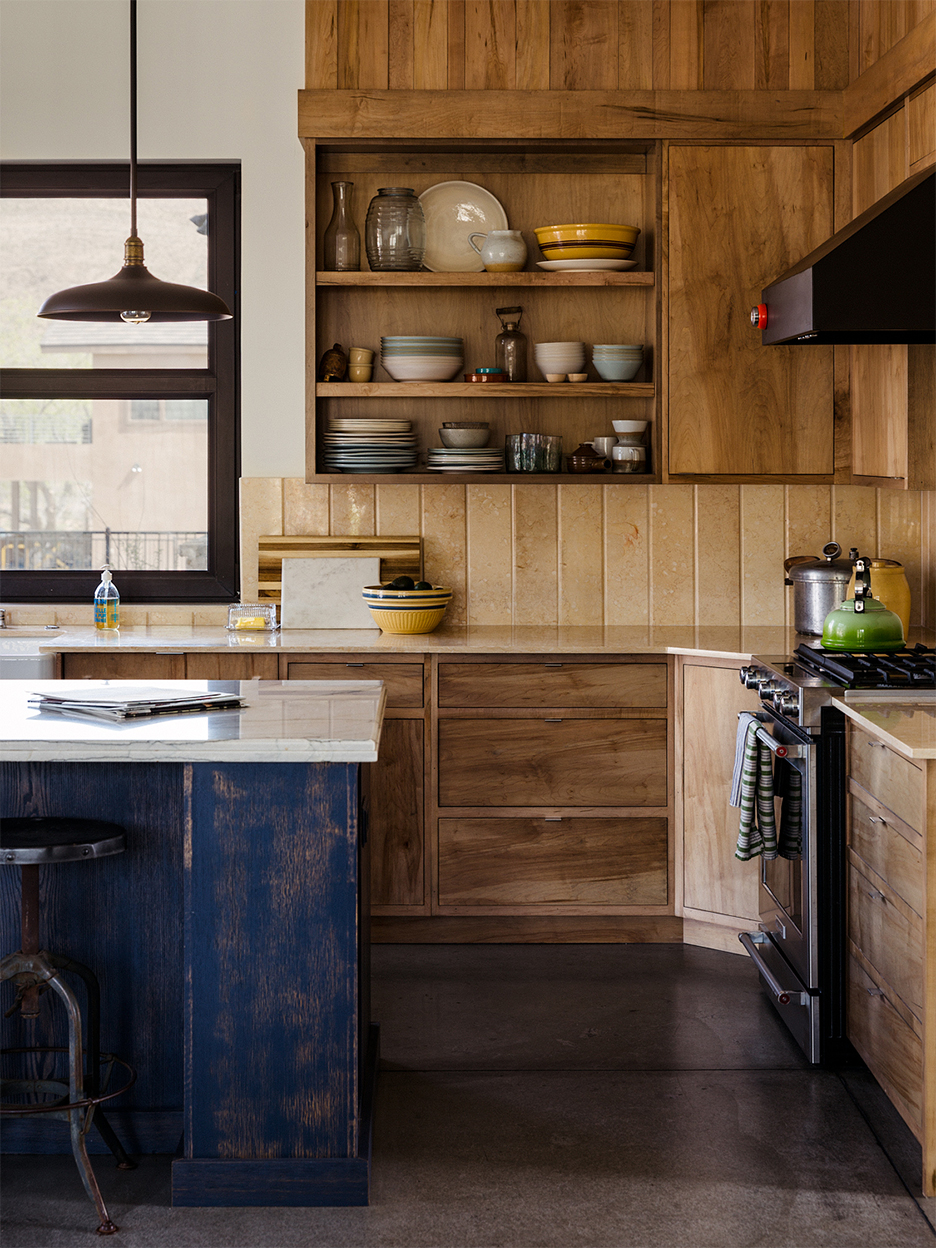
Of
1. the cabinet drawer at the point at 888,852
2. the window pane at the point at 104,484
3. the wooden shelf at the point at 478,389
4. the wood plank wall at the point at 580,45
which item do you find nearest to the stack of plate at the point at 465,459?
the wooden shelf at the point at 478,389

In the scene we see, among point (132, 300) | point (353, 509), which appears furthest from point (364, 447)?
point (132, 300)

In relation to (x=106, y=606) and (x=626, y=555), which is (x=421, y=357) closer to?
(x=626, y=555)

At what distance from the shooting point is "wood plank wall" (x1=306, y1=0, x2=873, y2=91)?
13.2 feet

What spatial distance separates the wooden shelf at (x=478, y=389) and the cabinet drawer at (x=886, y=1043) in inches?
80.5

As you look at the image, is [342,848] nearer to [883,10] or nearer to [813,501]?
[813,501]

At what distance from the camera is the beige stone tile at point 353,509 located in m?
4.43

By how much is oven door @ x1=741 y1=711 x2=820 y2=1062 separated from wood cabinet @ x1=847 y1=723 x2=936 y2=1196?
Answer: 0.09 metres

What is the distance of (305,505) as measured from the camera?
4449 millimetres

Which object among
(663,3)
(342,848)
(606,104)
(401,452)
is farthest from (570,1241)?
(663,3)

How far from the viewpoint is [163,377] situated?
4.55 metres

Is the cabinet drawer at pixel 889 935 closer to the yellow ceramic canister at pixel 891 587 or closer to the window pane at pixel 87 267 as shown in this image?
the yellow ceramic canister at pixel 891 587

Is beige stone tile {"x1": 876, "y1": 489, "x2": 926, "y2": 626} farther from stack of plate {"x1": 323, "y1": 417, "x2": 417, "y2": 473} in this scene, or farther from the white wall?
the white wall

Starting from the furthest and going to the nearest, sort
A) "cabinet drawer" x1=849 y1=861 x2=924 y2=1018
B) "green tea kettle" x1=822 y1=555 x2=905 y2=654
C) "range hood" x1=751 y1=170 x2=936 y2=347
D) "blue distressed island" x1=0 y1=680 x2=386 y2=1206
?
1. "green tea kettle" x1=822 y1=555 x2=905 y2=654
2. "range hood" x1=751 y1=170 x2=936 y2=347
3. "cabinet drawer" x1=849 y1=861 x2=924 y2=1018
4. "blue distressed island" x1=0 y1=680 x2=386 y2=1206

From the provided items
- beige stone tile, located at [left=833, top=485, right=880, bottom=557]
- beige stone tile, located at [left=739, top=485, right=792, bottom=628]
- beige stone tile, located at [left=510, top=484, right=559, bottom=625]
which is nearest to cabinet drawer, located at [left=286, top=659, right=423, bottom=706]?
beige stone tile, located at [left=510, top=484, right=559, bottom=625]
